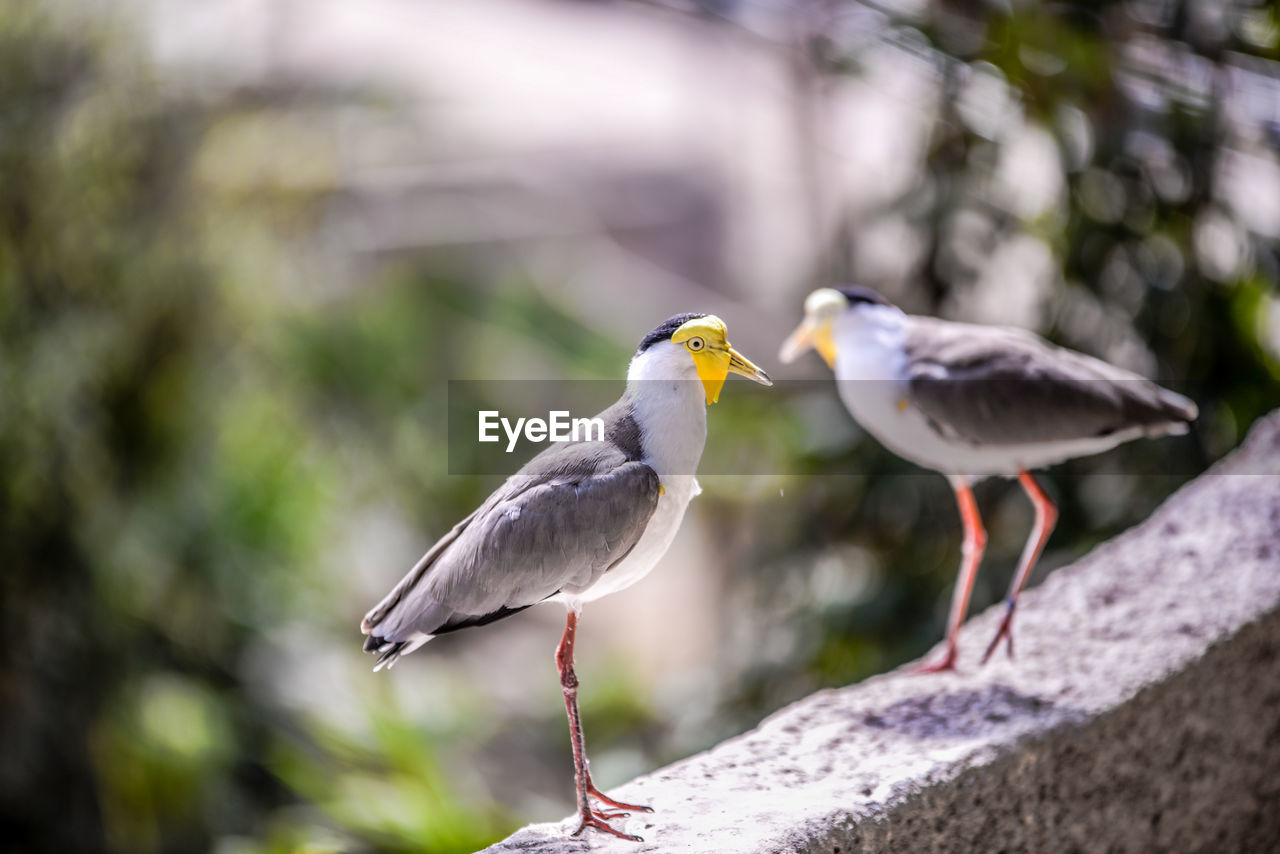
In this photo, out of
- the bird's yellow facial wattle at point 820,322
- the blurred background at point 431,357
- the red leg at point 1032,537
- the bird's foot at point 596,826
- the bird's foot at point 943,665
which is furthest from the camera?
the blurred background at point 431,357

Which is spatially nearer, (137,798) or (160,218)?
(137,798)

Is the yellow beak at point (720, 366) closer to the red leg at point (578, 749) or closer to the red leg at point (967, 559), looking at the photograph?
the red leg at point (578, 749)

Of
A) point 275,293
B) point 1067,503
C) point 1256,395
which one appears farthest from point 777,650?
point 275,293

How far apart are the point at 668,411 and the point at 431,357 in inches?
124

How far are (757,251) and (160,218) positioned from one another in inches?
96.8

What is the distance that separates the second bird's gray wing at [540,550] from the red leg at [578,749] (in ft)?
0.23

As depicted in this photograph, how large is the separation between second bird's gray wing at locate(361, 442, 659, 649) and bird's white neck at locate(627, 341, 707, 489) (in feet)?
0.07

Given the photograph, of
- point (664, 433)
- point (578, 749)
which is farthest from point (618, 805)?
point (664, 433)

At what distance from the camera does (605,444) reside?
122cm

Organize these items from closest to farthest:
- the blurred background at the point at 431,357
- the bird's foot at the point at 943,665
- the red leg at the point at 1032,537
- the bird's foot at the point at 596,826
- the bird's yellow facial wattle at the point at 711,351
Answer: the bird's yellow facial wattle at the point at 711,351 < the bird's foot at the point at 596,826 < the red leg at the point at 1032,537 < the bird's foot at the point at 943,665 < the blurred background at the point at 431,357

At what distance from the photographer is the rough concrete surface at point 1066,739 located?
142cm

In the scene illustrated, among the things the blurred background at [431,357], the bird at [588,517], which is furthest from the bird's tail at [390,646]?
the blurred background at [431,357]

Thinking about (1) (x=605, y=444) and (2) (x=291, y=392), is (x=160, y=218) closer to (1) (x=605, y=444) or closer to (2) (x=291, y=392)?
(2) (x=291, y=392)

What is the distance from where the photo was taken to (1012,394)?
157 centimetres
